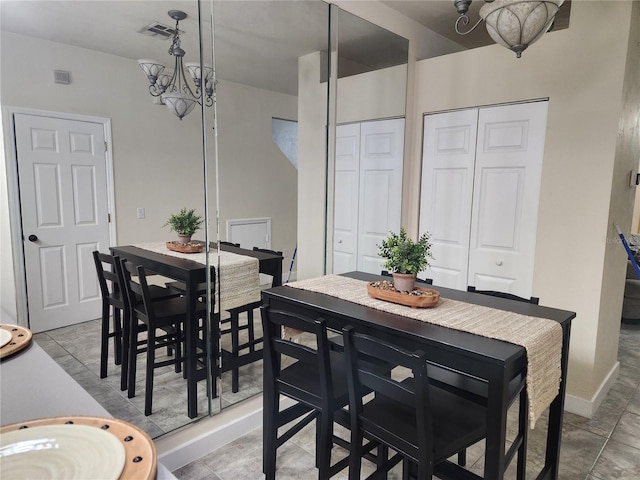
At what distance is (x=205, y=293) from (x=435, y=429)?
132cm

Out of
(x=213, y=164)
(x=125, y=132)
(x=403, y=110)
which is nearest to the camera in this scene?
(x=125, y=132)

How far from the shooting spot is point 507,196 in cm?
288

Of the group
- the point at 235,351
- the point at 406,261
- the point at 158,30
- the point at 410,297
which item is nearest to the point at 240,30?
the point at 158,30

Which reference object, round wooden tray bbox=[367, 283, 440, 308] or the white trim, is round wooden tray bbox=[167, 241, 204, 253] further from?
round wooden tray bbox=[367, 283, 440, 308]

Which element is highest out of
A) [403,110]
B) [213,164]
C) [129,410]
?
[403,110]

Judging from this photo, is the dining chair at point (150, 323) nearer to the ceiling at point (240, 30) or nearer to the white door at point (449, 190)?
the ceiling at point (240, 30)

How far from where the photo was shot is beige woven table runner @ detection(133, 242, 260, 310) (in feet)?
7.39

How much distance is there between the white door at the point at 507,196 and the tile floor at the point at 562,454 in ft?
2.89

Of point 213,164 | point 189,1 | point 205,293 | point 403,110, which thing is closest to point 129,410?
point 205,293

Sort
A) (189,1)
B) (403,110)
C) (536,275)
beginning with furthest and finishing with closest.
A: (403,110)
(536,275)
(189,1)

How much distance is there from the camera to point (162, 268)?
2.08 meters

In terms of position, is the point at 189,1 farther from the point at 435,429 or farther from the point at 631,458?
the point at 631,458

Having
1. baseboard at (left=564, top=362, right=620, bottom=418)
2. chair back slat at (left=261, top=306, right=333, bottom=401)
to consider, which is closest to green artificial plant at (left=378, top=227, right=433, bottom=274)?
chair back slat at (left=261, top=306, right=333, bottom=401)

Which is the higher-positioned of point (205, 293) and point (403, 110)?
point (403, 110)
